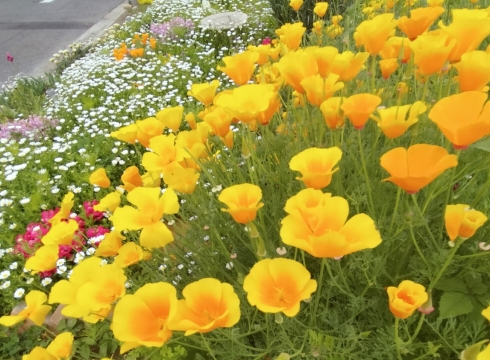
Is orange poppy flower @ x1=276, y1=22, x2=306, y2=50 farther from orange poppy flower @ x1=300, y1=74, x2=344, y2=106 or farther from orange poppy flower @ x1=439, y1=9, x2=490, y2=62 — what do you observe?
orange poppy flower @ x1=439, y1=9, x2=490, y2=62

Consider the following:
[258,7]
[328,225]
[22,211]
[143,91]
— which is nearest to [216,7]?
[258,7]

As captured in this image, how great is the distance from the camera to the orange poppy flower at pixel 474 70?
939mm

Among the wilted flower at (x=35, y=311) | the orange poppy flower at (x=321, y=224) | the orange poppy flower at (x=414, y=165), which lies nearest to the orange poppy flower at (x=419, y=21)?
the orange poppy flower at (x=414, y=165)

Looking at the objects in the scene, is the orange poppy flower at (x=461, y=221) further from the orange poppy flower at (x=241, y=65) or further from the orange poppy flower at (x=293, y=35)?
the orange poppy flower at (x=293, y=35)

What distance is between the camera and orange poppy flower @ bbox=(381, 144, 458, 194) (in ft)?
2.64

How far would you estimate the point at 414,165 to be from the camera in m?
0.83

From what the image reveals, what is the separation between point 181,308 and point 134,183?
1.78 feet

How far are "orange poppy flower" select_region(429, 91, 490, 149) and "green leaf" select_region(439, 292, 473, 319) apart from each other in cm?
41

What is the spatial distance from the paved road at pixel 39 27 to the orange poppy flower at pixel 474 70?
239 inches

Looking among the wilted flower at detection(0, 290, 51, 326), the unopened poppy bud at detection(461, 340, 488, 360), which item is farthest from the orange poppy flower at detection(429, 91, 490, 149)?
the wilted flower at detection(0, 290, 51, 326)

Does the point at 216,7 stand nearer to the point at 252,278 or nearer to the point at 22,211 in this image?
the point at 22,211

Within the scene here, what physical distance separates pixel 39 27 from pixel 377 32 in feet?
26.7

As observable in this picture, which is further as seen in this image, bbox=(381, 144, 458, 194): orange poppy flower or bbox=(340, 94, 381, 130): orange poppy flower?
bbox=(340, 94, 381, 130): orange poppy flower

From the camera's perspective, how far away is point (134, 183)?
1304mm
